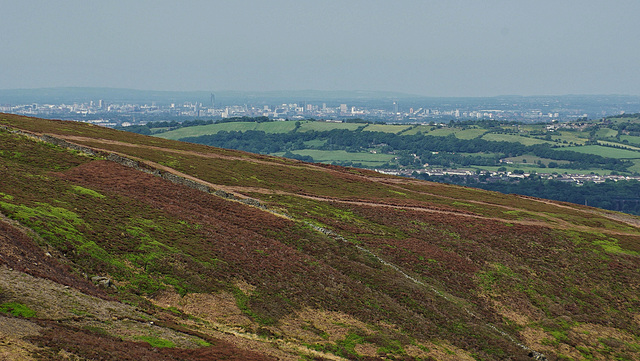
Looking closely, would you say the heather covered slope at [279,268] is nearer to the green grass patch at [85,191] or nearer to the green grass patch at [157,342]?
the green grass patch at [157,342]

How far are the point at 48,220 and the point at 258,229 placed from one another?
20.7 metres

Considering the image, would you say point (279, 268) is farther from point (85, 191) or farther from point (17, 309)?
point (17, 309)

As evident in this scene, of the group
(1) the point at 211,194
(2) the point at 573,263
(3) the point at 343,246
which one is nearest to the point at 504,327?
(3) the point at 343,246

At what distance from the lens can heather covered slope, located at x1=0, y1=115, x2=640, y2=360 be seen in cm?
3759

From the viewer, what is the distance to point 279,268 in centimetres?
5134

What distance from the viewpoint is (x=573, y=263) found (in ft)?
237

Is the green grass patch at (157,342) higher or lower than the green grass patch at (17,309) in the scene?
lower

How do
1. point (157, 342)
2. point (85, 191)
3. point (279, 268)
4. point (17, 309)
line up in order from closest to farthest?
point (17, 309), point (157, 342), point (279, 268), point (85, 191)

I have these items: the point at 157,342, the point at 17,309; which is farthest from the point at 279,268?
the point at 17,309

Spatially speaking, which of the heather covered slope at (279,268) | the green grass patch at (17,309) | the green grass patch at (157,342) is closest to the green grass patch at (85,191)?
the heather covered slope at (279,268)

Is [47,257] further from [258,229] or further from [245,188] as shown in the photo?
[245,188]

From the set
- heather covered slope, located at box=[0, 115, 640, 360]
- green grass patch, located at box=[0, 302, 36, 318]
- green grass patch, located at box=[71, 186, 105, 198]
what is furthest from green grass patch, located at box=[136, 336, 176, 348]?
green grass patch, located at box=[71, 186, 105, 198]

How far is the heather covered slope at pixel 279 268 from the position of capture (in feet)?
123

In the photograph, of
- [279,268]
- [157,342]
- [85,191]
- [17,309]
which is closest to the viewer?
[17,309]
